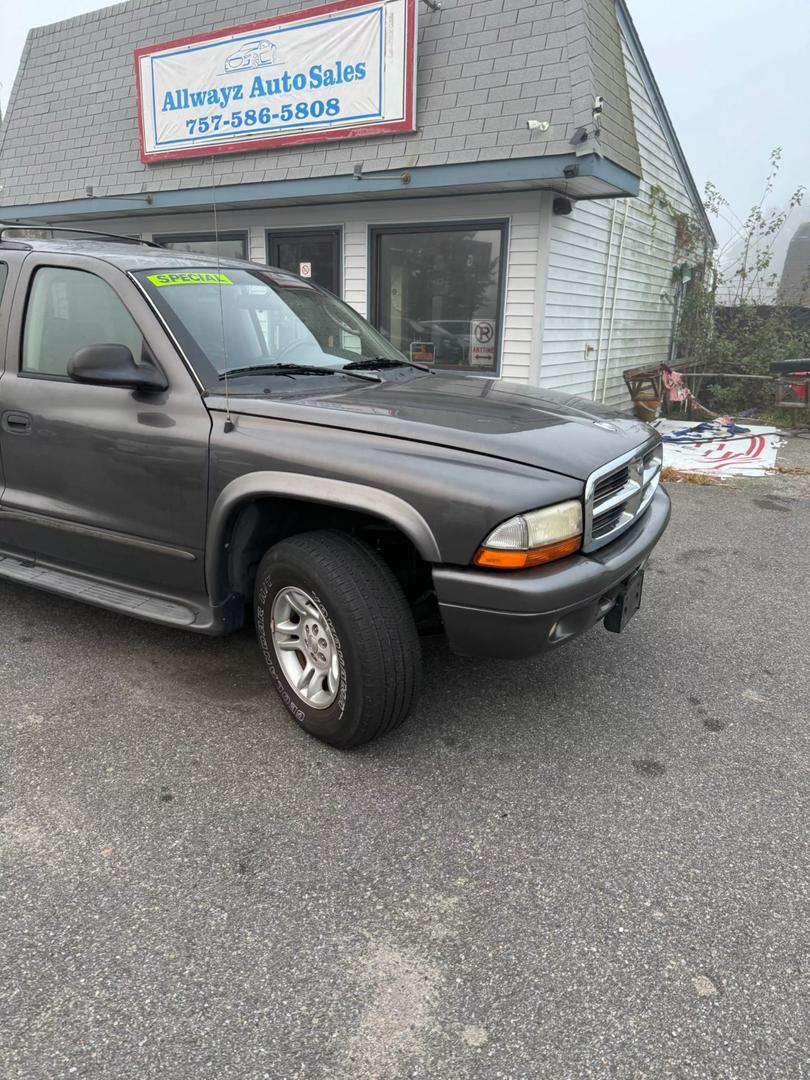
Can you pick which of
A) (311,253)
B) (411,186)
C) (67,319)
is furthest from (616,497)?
(311,253)

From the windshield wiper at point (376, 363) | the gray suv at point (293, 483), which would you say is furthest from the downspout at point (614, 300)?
the gray suv at point (293, 483)

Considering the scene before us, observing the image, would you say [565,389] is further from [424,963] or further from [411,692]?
[424,963]

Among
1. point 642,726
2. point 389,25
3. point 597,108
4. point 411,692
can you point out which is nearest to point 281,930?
point 411,692

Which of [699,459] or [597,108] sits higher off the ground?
[597,108]

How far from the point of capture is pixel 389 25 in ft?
24.4

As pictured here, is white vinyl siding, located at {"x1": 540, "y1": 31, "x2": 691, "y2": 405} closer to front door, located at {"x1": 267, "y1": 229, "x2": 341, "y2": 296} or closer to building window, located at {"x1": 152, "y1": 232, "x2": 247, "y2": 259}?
front door, located at {"x1": 267, "y1": 229, "x2": 341, "y2": 296}

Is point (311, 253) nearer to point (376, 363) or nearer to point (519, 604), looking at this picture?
point (376, 363)

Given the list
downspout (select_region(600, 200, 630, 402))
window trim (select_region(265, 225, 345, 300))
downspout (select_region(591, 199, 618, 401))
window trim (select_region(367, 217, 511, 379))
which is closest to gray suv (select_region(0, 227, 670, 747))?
window trim (select_region(367, 217, 511, 379))

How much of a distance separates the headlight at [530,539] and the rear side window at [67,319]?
1760 millimetres

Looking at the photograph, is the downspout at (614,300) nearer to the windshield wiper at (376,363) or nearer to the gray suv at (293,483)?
the windshield wiper at (376,363)

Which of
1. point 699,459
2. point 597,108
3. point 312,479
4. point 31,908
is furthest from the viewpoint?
point 699,459

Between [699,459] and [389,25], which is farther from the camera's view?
[699,459]

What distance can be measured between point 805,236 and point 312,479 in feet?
77.9

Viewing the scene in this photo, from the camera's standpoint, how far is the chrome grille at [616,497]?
2619 mm
